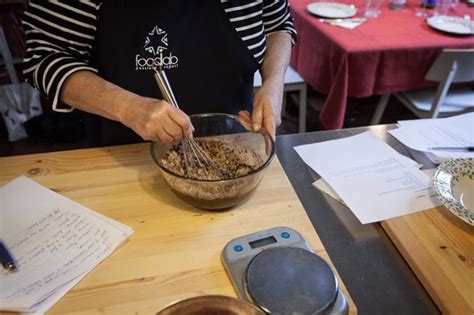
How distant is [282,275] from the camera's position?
1.90 ft

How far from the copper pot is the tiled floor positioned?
181 centimetres

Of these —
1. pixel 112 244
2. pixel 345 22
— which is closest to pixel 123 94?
pixel 112 244

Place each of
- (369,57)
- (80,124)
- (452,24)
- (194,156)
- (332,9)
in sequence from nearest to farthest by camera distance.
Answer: (194,156)
(369,57)
(452,24)
(332,9)
(80,124)

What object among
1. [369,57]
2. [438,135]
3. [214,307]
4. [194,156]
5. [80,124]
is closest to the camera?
[214,307]

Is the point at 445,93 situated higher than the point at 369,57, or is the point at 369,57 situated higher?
the point at 369,57

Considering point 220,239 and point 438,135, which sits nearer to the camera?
point 220,239

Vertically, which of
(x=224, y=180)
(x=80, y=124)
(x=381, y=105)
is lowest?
(x=80, y=124)

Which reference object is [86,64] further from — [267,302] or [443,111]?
[443,111]

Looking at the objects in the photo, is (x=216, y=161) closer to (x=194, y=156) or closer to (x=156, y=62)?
(x=194, y=156)

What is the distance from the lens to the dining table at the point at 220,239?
596 millimetres

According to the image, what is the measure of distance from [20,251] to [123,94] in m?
0.30

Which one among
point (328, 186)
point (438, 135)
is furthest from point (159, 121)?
point (438, 135)

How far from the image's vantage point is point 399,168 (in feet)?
2.83

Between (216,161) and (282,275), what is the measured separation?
27 centimetres
